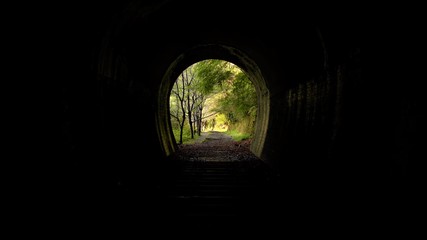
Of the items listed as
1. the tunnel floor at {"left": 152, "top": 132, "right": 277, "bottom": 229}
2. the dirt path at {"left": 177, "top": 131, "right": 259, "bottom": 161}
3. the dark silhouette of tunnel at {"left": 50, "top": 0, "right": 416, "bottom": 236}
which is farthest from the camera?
the dirt path at {"left": 177, "top": 131, "right": 259, "bottom": 161}

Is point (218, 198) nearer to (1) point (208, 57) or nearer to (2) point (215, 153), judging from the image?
(2) point (215, 153)

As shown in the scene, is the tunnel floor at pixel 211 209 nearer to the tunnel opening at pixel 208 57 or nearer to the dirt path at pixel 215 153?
the dirt path at pixel 215 153

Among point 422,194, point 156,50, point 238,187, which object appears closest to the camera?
point 422,194

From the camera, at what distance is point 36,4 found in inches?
118

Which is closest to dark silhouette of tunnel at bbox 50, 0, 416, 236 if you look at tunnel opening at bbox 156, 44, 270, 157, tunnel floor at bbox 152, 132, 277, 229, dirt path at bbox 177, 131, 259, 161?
tunnel floor at bbox 152, 132, 277, 229

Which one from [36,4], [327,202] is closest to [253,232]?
[327,202]

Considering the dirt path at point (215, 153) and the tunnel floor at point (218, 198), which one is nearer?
the tunnel floor at point (218, 198)

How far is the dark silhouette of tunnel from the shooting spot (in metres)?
3.55

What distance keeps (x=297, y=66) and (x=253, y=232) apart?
4.76m

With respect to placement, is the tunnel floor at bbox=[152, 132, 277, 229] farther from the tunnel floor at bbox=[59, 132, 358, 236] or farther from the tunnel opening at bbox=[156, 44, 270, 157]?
the tunnel opening at bbox=[156, 44, 270, 157]

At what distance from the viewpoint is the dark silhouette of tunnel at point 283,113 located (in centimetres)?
355

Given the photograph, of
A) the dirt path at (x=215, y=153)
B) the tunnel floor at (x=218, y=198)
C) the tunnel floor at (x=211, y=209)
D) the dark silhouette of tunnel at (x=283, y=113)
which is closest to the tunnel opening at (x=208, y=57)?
the dirt path at (x=215, y=153)

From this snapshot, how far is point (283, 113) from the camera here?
8648mm

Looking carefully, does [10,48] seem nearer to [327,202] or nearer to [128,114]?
[128,114]
